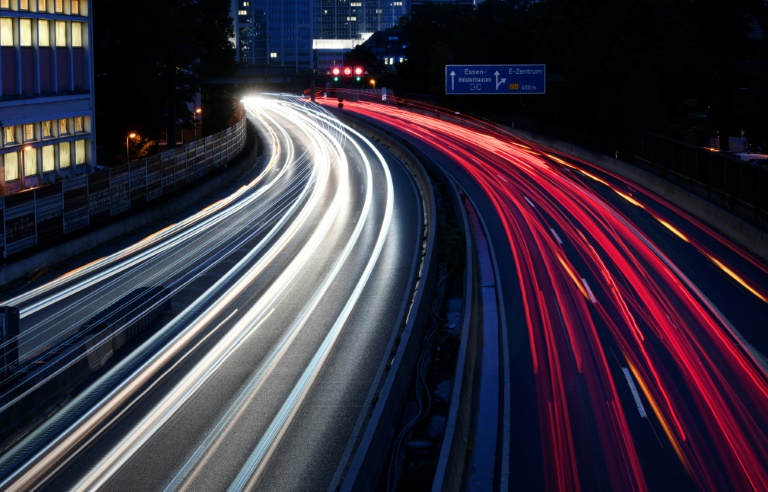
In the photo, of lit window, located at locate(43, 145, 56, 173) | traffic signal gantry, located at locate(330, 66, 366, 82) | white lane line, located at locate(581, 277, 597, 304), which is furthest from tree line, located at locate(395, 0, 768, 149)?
lit window, located at locate(43, 145, 56, 173)

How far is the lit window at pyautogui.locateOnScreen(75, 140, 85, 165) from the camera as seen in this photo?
43250mm

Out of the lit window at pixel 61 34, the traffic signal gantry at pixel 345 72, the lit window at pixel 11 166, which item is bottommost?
the lit window at pixel 11 166

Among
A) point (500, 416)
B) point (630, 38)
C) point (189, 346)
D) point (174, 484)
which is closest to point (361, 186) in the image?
point (630, 38)

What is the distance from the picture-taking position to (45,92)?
129ft

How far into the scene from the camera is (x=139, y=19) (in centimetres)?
5044

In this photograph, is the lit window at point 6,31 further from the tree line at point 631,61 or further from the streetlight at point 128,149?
the tree line at point 631,61

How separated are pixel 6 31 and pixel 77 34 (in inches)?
246

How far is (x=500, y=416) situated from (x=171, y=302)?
11.0 m

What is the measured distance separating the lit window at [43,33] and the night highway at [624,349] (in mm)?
19373

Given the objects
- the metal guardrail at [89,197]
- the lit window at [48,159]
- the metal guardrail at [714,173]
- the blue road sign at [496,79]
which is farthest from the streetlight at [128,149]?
the metal guardrail at [714,173]

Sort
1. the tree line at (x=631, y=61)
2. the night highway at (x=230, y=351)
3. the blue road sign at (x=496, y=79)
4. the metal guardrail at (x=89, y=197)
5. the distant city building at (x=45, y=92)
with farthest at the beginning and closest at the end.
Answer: the blue road sign at (x=496, y=79), the tree line at (x=631, y=61), the distant city building at (x=45, y=92), the metal guardrail at (x=89, y=197), the night highway at (x=230, y=351)

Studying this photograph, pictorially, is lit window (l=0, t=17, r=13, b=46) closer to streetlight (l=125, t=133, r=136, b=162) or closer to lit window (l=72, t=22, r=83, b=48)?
lit window (l=72, t=22, r=83, b=48)

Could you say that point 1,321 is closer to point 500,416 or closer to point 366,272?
point 500,416

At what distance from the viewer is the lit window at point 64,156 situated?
4181 centimetres
